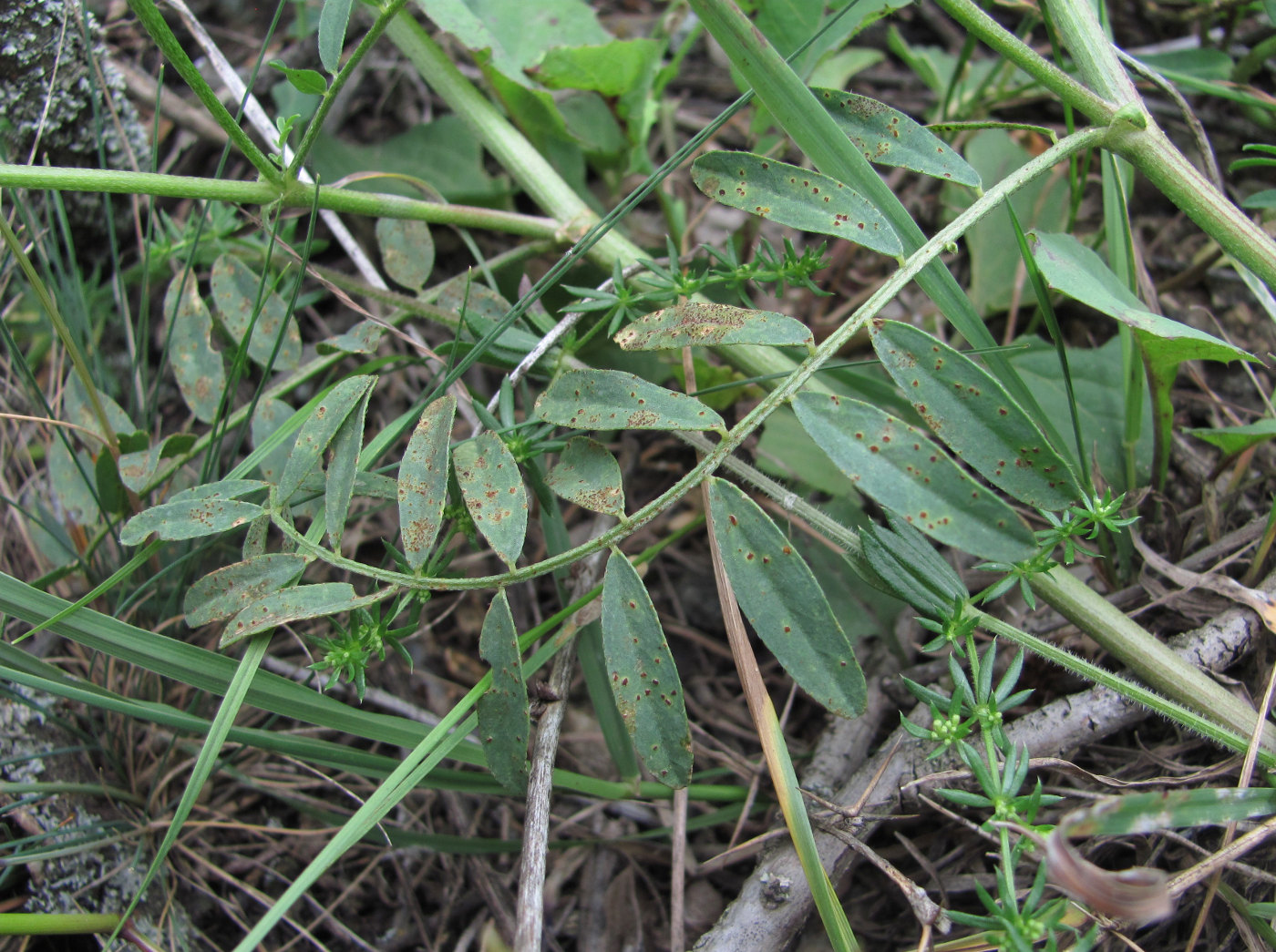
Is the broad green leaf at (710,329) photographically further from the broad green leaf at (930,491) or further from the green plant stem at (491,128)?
the green plant stem at (491,128)

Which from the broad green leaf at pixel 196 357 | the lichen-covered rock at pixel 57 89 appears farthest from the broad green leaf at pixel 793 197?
the lichen-covered rock at pixel 57 89

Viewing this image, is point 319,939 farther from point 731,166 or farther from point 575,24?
point 575,24

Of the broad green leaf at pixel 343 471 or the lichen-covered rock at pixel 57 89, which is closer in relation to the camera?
the broad green leaf at pixel 343 471

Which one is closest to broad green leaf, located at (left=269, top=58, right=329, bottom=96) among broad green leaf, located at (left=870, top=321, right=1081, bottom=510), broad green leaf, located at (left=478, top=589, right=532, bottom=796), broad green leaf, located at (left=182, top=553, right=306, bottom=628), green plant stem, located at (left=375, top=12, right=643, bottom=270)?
green plant stem, located at (left=375, top=12, right=643, bottom=270)

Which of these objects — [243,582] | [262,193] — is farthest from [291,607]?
[262,193]

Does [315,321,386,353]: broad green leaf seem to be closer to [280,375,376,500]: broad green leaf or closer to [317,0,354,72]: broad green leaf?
[280,375,376,500]: broad green leaf

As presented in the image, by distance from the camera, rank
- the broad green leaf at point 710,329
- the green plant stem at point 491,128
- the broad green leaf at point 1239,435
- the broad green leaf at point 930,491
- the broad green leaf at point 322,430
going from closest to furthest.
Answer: the broad green leaf at point 930,491 < the broad green leaf at point 710,329 < the broad green leaf at point 322,430 < the broad green leaf at point 1239,435 < the green plant stem at point 491,128

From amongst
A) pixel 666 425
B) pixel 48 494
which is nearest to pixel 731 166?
pixel 666 425

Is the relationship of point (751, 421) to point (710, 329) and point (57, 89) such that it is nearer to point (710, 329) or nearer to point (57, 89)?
point (710, 329)

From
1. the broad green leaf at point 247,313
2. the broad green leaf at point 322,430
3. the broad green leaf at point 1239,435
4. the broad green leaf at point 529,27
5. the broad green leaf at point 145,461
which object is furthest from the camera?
the broad green leaf at point 529,27
